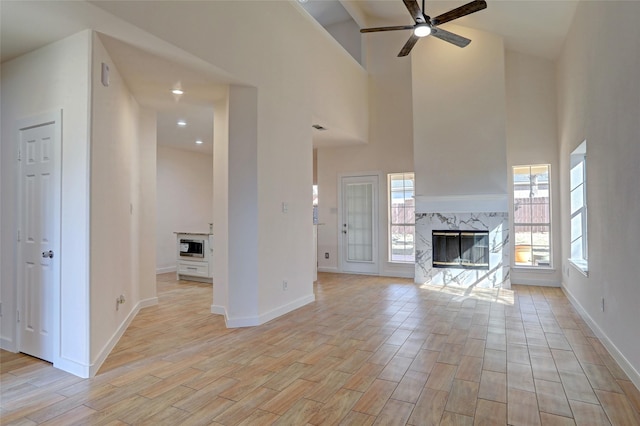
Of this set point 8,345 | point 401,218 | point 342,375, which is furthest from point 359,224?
point 8,345

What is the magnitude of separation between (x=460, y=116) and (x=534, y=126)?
123cm

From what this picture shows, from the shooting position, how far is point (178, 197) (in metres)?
8.10

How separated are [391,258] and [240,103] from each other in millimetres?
4466

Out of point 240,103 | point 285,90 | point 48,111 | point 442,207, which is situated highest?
point 285,90

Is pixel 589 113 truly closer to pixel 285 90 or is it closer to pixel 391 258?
pixel 285 90

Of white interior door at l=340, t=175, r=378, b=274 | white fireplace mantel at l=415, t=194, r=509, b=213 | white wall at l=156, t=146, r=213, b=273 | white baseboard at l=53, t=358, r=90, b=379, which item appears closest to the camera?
white baseboard at l=53, t=358, r=90, b=379

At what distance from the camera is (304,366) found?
9.46ft

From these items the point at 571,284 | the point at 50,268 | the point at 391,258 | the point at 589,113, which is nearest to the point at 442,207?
the point at 391,258

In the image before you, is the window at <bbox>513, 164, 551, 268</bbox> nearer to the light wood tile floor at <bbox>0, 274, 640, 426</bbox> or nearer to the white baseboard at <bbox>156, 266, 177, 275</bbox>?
the light wood tile floor at <bbox>0, 274, 640, 426</bbox>

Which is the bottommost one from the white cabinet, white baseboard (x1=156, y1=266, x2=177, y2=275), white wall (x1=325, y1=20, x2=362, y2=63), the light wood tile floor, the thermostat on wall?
the light wood tile floor

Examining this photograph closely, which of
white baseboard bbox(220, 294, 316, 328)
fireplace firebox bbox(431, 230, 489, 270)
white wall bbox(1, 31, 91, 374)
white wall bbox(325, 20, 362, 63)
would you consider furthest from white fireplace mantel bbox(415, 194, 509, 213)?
white wall bbox(1, 31, 91, 374)

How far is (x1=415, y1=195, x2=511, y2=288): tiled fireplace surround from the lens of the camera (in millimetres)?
5992

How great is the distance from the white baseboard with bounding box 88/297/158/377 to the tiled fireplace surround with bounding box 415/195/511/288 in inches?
172

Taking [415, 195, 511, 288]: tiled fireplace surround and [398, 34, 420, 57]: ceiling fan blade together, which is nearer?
[398, 34, 420, 57]: ceiling fan blade
